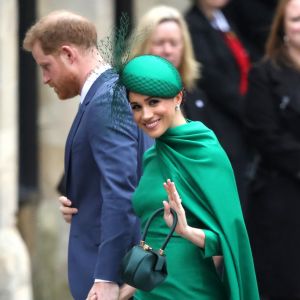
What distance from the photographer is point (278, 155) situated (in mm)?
7027

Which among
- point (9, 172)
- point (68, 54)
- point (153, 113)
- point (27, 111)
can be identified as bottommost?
point (9, 172)

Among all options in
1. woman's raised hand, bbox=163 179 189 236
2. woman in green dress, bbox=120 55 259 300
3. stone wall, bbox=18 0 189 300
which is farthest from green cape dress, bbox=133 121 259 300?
stone wall, bbox=18 0 189 300

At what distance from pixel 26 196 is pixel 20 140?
374 millimetres

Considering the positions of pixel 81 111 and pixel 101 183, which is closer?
pixel 101 183

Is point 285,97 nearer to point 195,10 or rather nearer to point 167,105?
point 195,10

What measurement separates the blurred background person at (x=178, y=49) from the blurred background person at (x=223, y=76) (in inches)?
9.1

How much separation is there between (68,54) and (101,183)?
0.51 metres

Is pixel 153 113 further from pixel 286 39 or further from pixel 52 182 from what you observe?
pixel 52 182

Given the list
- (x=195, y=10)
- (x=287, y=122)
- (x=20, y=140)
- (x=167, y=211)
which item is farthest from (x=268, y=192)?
(x=167, y=211)

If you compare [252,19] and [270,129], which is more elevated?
[252,19]

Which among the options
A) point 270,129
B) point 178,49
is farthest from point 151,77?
point 178,49

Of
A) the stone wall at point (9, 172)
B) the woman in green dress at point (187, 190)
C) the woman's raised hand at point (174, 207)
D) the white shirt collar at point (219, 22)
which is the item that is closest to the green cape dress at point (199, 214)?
the woman in green dress at point (187, 190)

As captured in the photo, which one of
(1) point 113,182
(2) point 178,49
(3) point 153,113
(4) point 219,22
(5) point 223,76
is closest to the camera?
(3) point 153,113

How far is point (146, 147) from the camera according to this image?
17.3 feet
